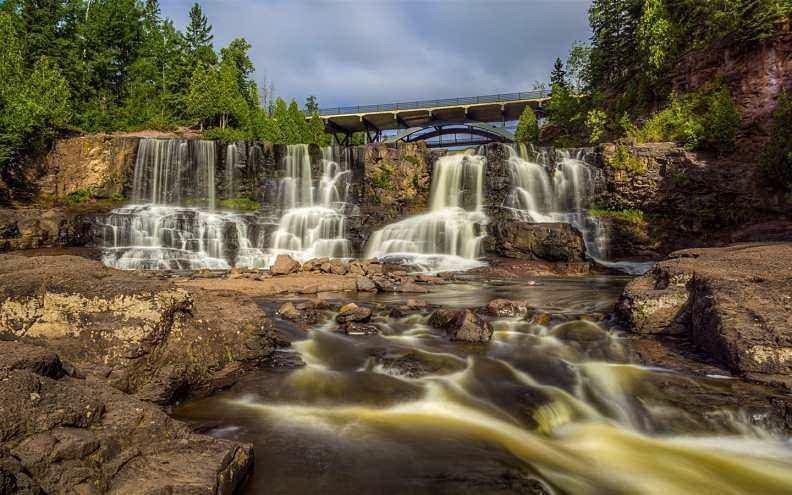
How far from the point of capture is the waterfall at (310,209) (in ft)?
75.0

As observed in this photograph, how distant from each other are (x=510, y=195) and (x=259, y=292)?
55.3ft

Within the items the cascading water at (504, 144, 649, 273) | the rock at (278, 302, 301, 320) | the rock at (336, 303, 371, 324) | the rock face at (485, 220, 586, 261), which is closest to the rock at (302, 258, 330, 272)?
the rock at (278, 302, 301, 320)

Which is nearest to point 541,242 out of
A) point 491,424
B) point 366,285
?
point 366,285

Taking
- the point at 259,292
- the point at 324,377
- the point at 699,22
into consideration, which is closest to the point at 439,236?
the point at 259,292

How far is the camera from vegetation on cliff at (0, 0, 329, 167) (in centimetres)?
3716

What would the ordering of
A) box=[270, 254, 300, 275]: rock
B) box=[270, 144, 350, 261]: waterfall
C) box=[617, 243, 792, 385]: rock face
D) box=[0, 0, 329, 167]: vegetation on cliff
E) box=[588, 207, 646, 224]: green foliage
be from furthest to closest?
1. box=[0, 0, 329, 167]: vegetation on cliff
2. box=[270, 144, 350, 261]: waterfall
3. box=[588, 207, 646, 224]: green foliage
4. box=[270, 254, 300, 275]: rock
5. box=[617, 243, 792, 385]: rock face

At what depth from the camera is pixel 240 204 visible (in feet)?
92.0

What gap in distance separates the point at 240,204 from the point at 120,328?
2522 cm

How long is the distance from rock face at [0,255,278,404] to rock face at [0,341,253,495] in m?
1.03

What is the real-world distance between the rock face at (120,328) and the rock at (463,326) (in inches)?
147

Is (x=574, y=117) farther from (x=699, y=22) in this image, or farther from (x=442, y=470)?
(x=442, y=470)

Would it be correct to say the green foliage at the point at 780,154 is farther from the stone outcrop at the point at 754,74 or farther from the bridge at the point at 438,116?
the bridge at the point at 438,116

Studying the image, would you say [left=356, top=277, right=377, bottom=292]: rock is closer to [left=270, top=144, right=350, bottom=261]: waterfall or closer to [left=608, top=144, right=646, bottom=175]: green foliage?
[left=270, top=144, right=350, bottom=261]: waterfall

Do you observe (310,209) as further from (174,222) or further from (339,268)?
(339,268)
